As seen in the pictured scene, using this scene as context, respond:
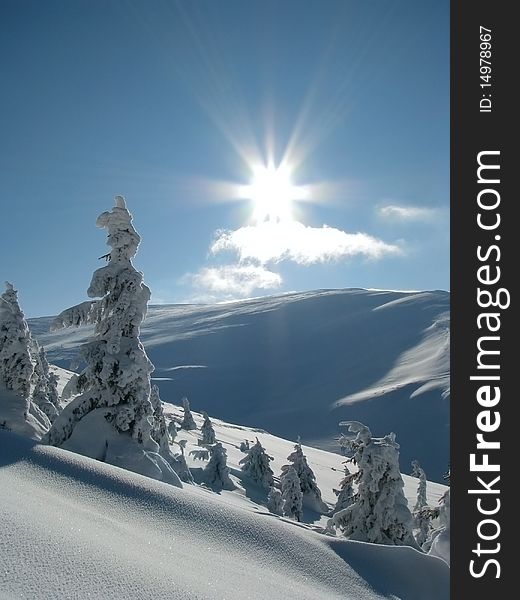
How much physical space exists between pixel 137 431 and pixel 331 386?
577ft

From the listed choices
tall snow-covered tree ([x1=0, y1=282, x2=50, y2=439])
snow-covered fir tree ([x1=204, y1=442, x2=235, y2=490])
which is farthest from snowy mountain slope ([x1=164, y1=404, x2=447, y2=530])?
tall snow-covered tree ([x1=0, y1=282, x2=50, y2=439])

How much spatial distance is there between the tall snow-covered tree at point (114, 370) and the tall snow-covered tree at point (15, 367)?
6.56 meters

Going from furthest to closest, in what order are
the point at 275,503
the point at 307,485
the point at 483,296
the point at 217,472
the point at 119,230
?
the point at 307,485 < the point at 217,472 < the point at 275,503 < the point at 119,230 < the point at 483,296

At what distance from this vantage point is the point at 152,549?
18.7 ft

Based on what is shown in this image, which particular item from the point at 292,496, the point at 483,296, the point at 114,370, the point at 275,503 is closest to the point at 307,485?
the point at 275,503

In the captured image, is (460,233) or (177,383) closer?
(460,233)

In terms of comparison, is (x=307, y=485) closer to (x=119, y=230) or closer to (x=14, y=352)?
(x=14, y=352)

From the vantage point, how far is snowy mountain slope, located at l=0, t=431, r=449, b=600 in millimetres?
4504

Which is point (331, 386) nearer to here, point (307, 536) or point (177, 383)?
point (177, 383)

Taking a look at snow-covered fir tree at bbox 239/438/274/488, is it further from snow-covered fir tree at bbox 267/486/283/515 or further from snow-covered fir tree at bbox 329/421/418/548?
snow-covered fir tree at bbox 329/421/418/548

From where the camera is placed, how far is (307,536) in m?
7.79

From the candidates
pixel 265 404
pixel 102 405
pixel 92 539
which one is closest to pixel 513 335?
pixel 92 539

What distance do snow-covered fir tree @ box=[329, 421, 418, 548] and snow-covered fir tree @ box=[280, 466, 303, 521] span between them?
20798 millimetres

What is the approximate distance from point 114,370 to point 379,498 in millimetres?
10201
